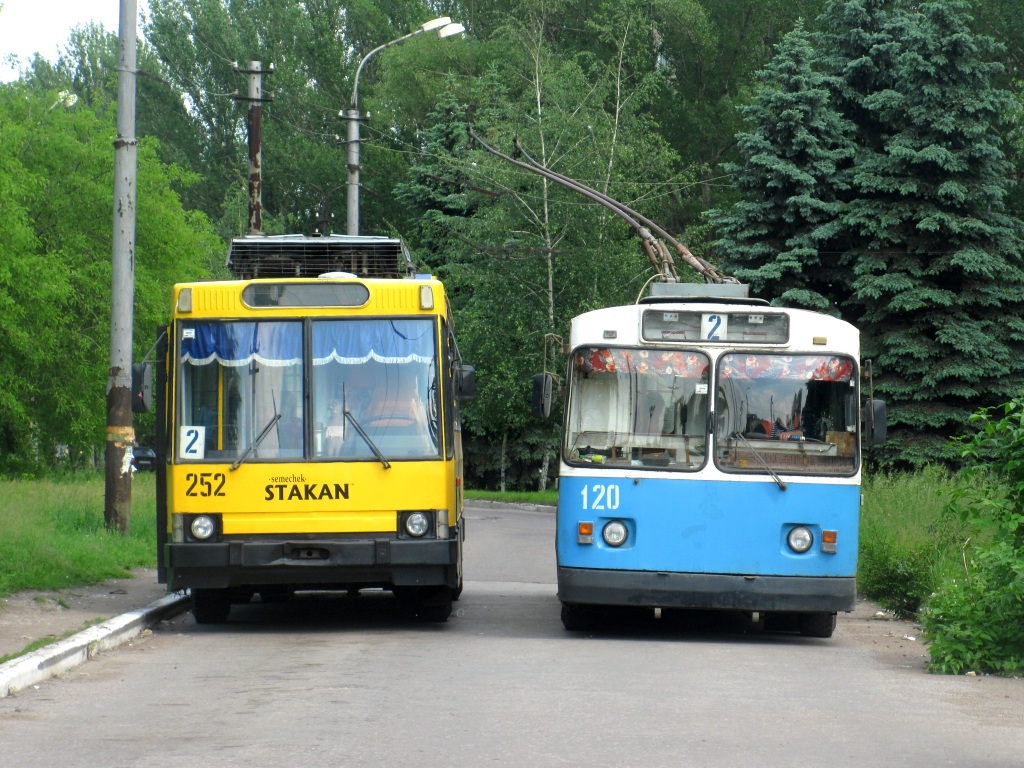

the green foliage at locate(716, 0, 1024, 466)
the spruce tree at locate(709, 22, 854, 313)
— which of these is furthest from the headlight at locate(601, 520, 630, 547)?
Answer: the spruce tree at locate(709, 22, 854, 313)

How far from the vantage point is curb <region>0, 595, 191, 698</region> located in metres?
9.12

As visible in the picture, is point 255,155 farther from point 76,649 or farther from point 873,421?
point 76,649

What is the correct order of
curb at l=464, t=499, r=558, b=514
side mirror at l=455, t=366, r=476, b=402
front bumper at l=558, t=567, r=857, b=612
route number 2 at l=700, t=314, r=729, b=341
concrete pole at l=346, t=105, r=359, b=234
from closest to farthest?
front bumper at l=558, t=567, r=857, b=612
route number 2 at l=700, t=314, r=729, b=341
side mirror at l=455, t=366, r=476, b=402
concrete pole at l=346, t=105, r=359, b=234
curb at l=464, t=499, r=558, b=514

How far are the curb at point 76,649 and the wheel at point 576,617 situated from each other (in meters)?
3.44

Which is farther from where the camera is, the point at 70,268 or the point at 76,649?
the point at 70,268

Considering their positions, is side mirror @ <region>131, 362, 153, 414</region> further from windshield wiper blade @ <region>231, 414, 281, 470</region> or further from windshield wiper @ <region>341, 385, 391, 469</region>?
windshield wiper @ <region>341, 385, 391, 469</region>

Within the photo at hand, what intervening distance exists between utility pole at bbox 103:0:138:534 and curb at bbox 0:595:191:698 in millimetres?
4302

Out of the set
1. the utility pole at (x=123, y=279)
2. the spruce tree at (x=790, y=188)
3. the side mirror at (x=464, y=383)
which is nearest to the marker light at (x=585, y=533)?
the side mirror at (x=464, y=383)

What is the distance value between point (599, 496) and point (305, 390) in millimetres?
2475

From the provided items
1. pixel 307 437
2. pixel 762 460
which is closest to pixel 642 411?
pixel 762 460

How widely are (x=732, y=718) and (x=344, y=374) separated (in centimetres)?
502

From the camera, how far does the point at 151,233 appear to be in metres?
37.3

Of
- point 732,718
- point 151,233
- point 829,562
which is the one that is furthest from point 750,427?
point 151,233

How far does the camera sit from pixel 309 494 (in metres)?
11.8
